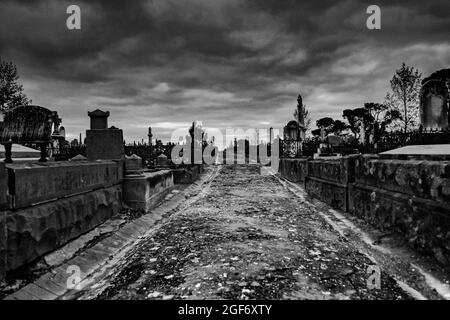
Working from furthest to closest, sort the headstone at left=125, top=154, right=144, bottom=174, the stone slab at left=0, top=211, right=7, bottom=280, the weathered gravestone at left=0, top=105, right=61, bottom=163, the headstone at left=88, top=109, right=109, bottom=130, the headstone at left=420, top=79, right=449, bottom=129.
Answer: the headstone at left=420, top=79, right=449, bottom=129 → the headstone at left=88, top=109, right=109, bottom=130 → the headstone at left=125, top=154, right=144, bottom=174 → the weathered gravestone at left=0, top=105, right=61, bottom=163 → the stone slab at left=0, top=211, right=7, bottom=280

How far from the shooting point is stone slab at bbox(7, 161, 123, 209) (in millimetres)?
2873

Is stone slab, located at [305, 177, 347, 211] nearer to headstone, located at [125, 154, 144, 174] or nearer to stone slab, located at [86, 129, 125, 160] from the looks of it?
headstone, located at [125, 154, 144, 174]

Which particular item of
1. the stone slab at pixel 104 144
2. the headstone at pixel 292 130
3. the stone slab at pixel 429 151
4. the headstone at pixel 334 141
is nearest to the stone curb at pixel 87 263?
the stone slab at pixel 104 144

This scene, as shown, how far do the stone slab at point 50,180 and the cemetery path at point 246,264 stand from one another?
4.09 feet

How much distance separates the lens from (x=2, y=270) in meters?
2.58

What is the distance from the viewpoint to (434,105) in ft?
31.3

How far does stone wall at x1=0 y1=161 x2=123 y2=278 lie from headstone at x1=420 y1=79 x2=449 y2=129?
413 inches

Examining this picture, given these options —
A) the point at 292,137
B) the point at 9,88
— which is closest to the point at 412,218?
the point at 292,137

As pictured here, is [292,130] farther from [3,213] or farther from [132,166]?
[3,213]

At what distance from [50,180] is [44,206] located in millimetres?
366

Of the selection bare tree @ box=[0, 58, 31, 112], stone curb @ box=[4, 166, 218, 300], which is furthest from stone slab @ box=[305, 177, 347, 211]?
bare tree @ box=[0, 58, 31, 112]

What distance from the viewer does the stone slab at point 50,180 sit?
9.43 feet

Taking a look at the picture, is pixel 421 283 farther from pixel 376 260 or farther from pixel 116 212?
pixel 116 212

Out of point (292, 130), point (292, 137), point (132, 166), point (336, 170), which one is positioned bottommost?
point (336, 170)
